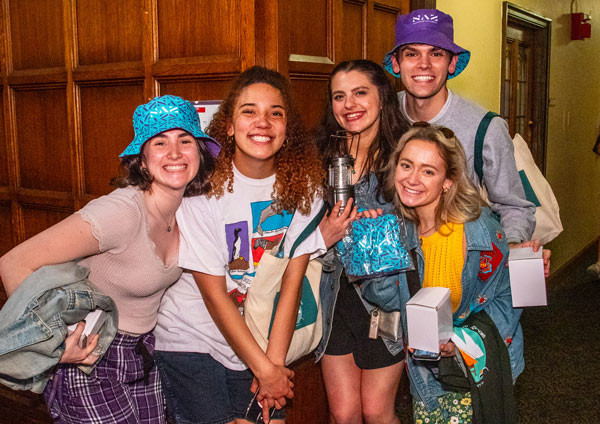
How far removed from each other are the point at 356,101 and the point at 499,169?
1.73 feet

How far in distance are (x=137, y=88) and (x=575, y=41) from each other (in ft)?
14.9

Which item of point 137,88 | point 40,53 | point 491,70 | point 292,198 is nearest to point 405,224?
point 292,198

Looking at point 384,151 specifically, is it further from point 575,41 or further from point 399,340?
point 575,41

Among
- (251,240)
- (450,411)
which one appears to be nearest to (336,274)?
(251,240)

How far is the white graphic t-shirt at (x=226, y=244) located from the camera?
6.11ft

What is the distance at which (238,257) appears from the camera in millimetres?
1890

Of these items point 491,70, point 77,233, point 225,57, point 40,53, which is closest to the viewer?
point 77,233

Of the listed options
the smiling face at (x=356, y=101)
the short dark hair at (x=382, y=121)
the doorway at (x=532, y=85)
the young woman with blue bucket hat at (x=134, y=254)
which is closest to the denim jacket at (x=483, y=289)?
the short dark hair at (x=382, y=121)

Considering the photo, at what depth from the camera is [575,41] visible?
564cm

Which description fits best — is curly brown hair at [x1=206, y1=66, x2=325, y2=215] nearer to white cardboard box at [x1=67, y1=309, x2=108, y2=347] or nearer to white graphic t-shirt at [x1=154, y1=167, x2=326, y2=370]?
white graphic t-shirt at [x1=154, y1=167, x2=326, y2=370]

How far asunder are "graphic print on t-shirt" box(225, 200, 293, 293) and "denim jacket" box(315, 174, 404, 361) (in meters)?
0.23

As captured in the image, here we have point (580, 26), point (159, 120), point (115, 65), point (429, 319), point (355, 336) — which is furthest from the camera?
point (580, 26)

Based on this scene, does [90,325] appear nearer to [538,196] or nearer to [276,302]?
[276,302]

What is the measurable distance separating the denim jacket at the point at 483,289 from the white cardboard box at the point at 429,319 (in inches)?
8.0
